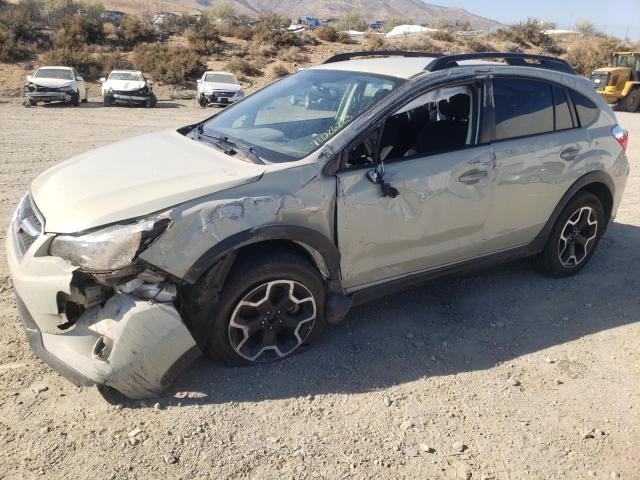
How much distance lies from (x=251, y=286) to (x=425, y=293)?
183cm

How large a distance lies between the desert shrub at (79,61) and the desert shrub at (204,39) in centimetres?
642

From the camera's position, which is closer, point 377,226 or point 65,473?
point 65,473

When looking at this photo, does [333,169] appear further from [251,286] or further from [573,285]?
[573,285]

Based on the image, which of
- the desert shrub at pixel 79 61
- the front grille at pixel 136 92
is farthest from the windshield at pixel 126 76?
the desert shrub at pixel 79 61

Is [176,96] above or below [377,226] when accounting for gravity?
below

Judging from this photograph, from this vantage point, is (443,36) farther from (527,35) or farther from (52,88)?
(52,88)

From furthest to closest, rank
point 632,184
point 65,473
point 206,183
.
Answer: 1. point 632,184
2. point 206,183
3. point 65,473

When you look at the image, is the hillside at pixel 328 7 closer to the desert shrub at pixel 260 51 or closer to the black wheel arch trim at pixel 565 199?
the desert shrub at pixel 260 51

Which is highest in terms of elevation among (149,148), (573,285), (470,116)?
(470,116)

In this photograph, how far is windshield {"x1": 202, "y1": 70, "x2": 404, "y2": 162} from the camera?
11.3 ft

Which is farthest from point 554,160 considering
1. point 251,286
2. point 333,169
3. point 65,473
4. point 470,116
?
point 65,473

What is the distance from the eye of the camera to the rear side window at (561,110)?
437cm

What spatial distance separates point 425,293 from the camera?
4.43 meters

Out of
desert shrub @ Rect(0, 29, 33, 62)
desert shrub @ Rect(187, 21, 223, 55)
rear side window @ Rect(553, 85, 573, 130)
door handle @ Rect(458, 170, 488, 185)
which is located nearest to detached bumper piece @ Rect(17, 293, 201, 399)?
door handle @ Rect(458, 170, 488, 185)
